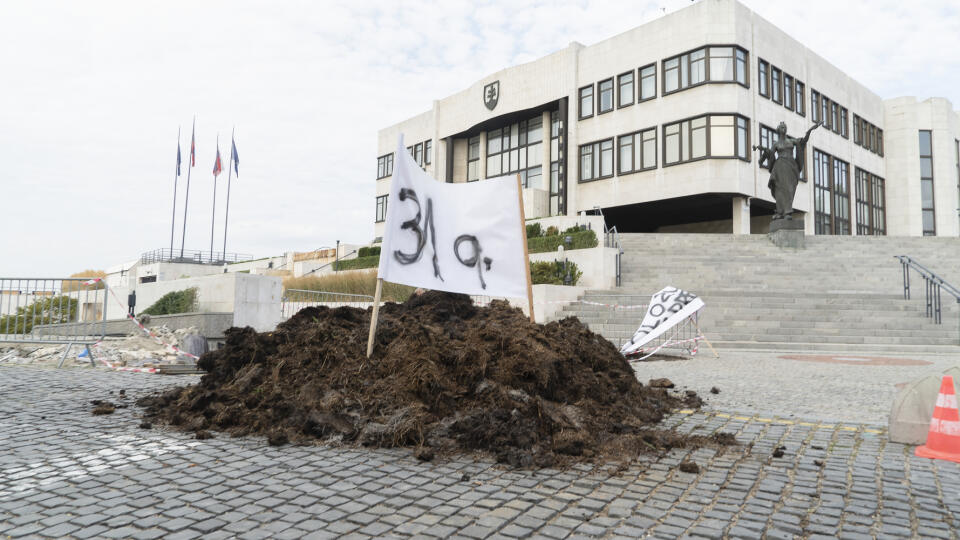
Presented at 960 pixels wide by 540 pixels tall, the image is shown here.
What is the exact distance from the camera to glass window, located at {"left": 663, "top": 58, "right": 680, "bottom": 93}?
29828mm

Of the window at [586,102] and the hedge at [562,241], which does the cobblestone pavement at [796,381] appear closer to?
the hedge at [562,241]

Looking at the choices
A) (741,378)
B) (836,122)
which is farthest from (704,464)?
(836,122)

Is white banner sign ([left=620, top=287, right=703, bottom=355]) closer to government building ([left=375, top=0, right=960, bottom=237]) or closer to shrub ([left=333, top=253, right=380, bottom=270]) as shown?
government building ([left=375, top=0, right=960, bottom=237])

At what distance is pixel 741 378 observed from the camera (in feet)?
27.7

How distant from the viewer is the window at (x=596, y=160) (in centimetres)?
3297

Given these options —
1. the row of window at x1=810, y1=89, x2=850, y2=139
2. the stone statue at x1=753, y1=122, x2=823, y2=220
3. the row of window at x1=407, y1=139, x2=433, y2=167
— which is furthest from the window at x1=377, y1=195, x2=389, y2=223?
the stone statue at x1=753, y1=122, x2=823, y2=220

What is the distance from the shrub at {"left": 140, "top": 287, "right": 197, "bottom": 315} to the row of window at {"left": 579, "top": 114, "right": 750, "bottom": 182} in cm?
2309

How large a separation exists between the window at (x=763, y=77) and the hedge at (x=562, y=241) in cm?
1445

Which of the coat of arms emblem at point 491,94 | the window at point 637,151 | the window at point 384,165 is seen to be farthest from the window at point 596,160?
the window at point 384,165

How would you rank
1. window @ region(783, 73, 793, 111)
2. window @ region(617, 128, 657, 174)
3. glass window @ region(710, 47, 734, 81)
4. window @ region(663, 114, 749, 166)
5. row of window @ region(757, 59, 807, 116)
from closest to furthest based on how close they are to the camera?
window @ region(663, 114, 749, 166) < glass window @ region(710, 47, 734, 81) < row of window @ region(757, 59, 807, 116) < window @ region(617, 128, 657, 174) < window @ region(783, 73, 793, 111)

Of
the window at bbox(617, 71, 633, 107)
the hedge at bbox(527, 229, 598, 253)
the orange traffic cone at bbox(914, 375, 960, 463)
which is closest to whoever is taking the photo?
the orange traffic cone at bbox(914, 375, 960, 463)

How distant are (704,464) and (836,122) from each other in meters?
39.0

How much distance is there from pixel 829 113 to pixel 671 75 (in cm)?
1193

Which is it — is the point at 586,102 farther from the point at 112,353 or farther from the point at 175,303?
the point at 112,353
